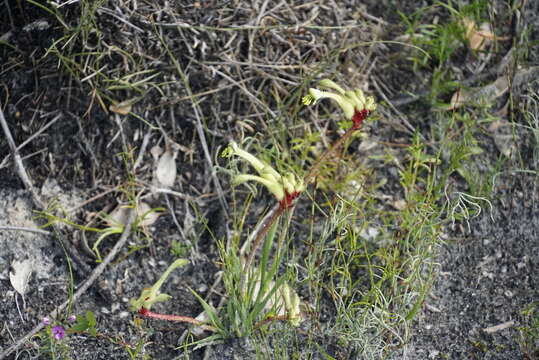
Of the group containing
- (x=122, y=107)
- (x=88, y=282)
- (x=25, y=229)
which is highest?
(x=122, y=107)

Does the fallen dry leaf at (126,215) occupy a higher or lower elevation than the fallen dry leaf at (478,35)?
lower

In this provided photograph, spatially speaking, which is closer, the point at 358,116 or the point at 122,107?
the point at 358,116

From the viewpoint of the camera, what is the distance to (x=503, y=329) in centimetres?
206

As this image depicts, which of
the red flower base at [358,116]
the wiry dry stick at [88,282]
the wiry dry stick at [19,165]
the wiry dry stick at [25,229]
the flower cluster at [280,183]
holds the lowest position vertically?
the wiry dry stick at [88,282]

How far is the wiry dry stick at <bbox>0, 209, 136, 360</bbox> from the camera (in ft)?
6.18

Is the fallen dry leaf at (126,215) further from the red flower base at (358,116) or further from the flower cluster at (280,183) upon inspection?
the red flower base at (358,116)

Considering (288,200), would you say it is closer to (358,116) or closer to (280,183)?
(280,183)

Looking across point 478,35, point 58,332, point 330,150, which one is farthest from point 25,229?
point 478,35

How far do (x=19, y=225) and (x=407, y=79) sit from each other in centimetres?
157

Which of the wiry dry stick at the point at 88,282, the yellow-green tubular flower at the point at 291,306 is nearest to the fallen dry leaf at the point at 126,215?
the wiry dry stick at the point at 88,282

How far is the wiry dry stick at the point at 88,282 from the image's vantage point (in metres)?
1.88

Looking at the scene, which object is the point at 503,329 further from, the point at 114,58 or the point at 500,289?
the point at 114,58

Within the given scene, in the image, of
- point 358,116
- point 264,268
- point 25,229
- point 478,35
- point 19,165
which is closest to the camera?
point 358,116

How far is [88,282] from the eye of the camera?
2070mm
